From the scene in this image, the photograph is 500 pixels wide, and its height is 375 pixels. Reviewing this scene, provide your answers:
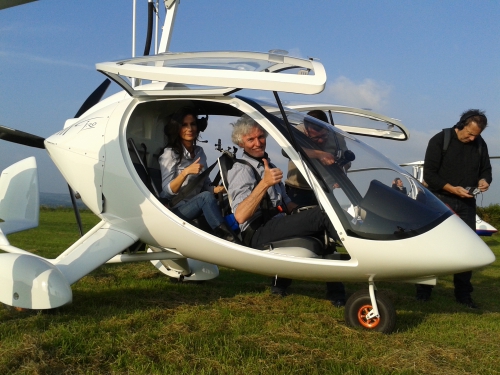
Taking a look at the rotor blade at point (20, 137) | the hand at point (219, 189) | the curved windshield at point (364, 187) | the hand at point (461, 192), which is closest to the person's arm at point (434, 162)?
the hand at point (461, 192)

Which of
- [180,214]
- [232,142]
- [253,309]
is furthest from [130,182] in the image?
[253,309]

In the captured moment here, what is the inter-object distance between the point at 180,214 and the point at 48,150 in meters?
1.74

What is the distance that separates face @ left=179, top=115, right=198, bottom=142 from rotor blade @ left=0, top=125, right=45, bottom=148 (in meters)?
1.63

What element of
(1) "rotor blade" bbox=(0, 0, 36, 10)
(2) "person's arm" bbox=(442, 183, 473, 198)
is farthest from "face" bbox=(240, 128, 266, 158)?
(2) "person's arm" bbox=(442, 183, 473, 198)

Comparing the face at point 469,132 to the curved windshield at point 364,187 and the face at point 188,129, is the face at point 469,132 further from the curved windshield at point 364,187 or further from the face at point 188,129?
the face at point 188,129

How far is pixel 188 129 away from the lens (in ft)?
17.4

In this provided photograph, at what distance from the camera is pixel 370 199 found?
13.4 feet

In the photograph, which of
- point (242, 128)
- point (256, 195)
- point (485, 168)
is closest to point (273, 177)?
point (256, 195)

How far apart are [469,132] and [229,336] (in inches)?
141

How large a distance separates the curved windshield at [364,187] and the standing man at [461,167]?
1.66m

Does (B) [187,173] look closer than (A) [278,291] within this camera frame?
Yes

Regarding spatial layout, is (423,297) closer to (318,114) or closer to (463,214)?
(463,214)

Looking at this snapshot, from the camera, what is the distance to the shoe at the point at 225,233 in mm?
4570

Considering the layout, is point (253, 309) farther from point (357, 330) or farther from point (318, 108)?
point (318, 108)
